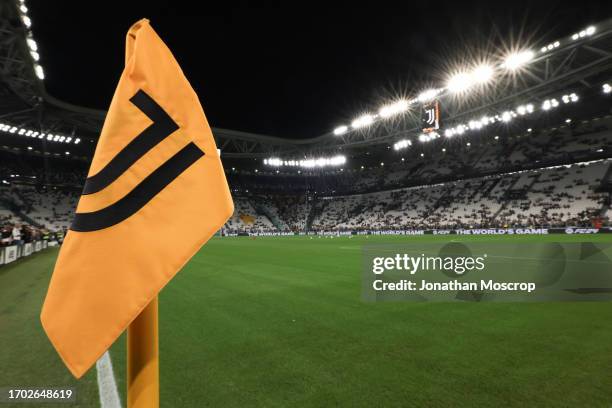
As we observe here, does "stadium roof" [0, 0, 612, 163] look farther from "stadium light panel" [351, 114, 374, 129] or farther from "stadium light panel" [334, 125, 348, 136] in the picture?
"stadium light panel" [334, 125, 348, 136]

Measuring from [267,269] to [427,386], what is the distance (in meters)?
8.85

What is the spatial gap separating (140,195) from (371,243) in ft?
79.1

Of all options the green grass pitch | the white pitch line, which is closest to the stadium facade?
the green grass pitch

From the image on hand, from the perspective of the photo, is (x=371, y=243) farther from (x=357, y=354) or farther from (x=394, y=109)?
(x=357, y=354)

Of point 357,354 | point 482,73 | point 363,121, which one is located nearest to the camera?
point 357,354

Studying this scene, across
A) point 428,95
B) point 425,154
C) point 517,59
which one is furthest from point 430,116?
point 425,154

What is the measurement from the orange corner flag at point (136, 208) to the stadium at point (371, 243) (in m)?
0.08

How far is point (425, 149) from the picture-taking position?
51875mm

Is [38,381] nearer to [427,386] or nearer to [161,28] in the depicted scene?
[427,386]

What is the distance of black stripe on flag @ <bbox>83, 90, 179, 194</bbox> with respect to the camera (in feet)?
3.57

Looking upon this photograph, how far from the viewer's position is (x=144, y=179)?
3.72 ft

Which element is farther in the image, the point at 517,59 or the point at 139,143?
the point at 517,59

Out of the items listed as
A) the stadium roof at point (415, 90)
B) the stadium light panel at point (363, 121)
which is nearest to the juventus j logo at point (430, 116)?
the stadium roof at point (415, 90)

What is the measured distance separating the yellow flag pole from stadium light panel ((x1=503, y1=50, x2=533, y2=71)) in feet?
90.3
